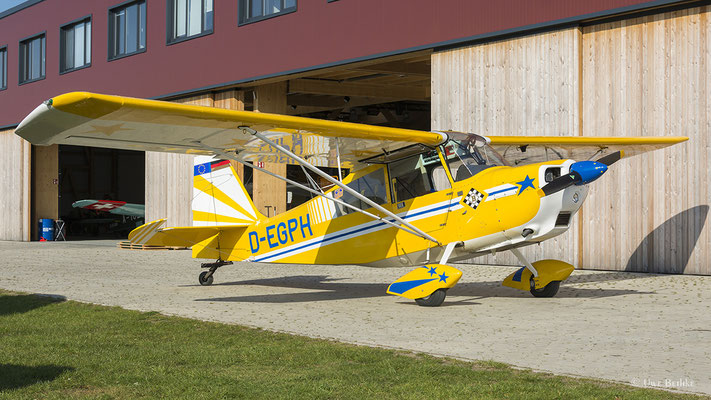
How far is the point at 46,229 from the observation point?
30.0 metres

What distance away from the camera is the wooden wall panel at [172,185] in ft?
76.0

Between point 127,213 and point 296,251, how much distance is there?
22.1 m

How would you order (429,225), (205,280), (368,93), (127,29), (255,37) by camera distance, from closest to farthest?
(429,225) < (205,280) < (255,37) < (368,93) < (127,29)

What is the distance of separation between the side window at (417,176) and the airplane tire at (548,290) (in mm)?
2013

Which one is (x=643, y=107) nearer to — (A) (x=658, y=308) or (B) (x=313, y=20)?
(A) (x=658, y=308)

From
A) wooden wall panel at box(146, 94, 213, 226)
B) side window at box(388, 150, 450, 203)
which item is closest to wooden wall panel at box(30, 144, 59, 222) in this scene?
wooden wall panel at box(146, 94, 213, 226)

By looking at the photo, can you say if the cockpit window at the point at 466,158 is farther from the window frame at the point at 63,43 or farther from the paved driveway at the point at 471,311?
the window frame at the point at 63,43

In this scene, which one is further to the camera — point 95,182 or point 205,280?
point 95,182

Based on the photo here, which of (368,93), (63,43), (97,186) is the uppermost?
(63,43)

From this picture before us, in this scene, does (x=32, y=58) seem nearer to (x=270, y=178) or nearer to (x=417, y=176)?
(x=270, y=178)

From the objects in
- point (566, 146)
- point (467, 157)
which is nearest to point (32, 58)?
point (566, 146)

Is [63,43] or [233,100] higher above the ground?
[63,43]

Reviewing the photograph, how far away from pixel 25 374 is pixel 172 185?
62.0ft

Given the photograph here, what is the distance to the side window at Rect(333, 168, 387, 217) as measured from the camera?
1048 cm
